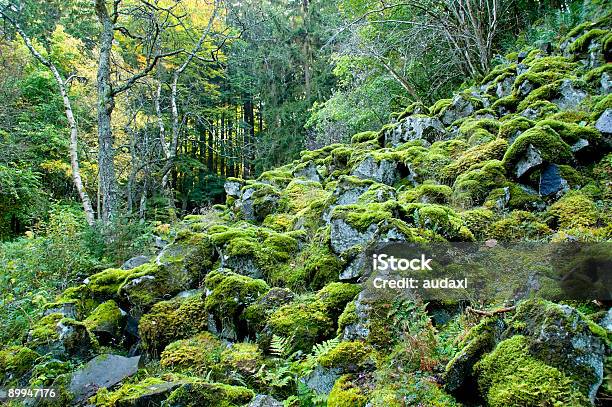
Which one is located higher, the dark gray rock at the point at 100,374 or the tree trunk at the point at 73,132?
the tree trunk at the point at 73,132

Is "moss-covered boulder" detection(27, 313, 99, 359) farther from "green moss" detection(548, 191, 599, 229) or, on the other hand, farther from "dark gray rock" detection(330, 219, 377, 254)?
"green moss" detection(548, 191, 599, 229)

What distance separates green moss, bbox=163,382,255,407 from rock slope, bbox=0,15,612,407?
1 cm

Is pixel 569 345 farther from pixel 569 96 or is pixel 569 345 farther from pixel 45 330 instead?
pixel 569 96

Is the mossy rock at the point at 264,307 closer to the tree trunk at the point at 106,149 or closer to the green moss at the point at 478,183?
the green moss at the point at 478,183

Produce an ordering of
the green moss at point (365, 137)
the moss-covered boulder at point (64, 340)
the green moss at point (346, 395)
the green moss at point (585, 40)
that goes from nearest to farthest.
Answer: the green moss at point (346, 395) < the moss-covered boulder at point (64, 340) < the green moss at point (585, 40) < the green moss at point (365, 137)

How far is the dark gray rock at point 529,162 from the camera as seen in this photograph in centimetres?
560

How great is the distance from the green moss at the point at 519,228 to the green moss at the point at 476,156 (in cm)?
162

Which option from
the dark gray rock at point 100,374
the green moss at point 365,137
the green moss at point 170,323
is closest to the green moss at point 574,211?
the green moss at point 170,323

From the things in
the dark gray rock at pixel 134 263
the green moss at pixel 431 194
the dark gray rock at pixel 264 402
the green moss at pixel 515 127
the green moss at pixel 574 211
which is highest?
the green moss at pixel 515 127

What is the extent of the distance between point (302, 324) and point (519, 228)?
9.25 feet

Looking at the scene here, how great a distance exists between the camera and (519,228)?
16.1 feet

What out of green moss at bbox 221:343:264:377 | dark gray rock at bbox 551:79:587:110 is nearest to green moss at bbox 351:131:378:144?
dark gray rock at bbox 551:79:587:110

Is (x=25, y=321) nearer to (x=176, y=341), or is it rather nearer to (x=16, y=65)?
(x=176, y=341)

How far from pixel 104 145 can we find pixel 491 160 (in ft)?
27.2
